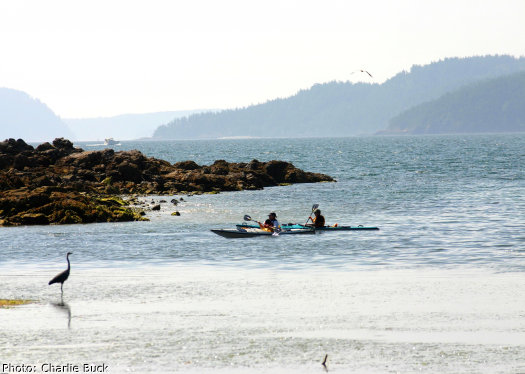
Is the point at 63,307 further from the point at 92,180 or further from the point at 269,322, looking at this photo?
the point at 92,180

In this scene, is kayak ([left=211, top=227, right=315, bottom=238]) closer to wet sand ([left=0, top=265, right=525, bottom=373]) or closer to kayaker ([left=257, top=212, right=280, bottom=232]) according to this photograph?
kayaker ([left=257, top=212, right=280, bottom=232])

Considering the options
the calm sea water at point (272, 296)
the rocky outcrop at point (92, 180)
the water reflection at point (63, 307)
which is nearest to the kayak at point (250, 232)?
the calm sea water at point (272, 296)

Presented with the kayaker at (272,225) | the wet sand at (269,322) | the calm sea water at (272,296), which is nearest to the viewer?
the wet sand at (269,322)

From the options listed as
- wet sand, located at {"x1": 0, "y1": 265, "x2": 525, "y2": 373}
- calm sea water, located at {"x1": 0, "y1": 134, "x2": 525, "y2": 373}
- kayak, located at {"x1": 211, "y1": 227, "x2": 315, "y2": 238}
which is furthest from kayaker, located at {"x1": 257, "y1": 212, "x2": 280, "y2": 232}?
wet sand, located at {"x1": 0, "y1": 265, "x2": 525, "y2": 373}

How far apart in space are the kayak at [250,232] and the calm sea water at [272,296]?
24.4 inches

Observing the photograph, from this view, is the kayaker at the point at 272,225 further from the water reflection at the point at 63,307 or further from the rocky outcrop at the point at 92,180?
the water reflection at the point at 63,307

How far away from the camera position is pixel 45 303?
19.3 meters

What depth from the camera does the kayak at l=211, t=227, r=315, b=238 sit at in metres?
34.2

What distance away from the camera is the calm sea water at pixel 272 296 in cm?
1426

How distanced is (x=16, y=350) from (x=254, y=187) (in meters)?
51.0

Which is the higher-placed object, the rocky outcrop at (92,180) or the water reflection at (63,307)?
the rocky outcrop at (92,180)

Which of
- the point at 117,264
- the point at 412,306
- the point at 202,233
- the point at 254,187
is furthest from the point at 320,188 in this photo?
the point at 412,306

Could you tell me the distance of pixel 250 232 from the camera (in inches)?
1366

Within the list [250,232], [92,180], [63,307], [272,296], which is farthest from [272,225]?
[92,180]
